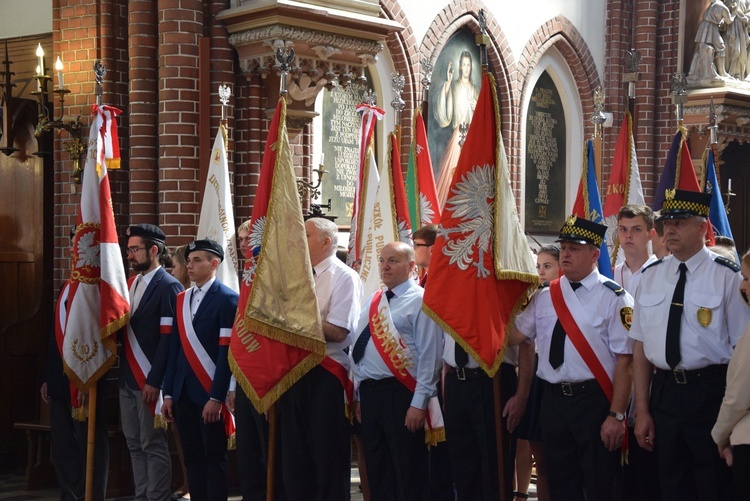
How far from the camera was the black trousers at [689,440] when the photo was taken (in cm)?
495

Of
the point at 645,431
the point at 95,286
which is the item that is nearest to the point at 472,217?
the point at 645,431

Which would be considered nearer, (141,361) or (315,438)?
(315,438)

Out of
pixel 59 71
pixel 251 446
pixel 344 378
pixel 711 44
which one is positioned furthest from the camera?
pixel 711 44

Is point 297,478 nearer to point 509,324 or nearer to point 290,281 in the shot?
point 290,281

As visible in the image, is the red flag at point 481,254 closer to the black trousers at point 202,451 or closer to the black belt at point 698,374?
the black belt at point 698,374

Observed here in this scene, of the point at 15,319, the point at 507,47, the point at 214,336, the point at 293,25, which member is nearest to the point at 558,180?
the point at 507,47

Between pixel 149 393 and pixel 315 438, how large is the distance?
48.4 inches

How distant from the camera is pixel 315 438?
5793 mm

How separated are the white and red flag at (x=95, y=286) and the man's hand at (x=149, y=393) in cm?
41

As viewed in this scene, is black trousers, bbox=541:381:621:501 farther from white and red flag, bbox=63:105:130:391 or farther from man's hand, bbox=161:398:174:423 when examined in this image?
white and red flag, bbox=63:105:130:391

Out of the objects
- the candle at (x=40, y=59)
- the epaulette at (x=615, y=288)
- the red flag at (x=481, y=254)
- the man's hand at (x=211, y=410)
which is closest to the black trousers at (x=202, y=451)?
the man's hand at (x=211, y=410)

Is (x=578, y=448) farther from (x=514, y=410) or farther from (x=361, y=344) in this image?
(x=361, y=344)

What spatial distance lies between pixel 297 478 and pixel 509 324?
1427mm

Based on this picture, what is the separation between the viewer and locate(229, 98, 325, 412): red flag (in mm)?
5777
